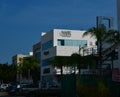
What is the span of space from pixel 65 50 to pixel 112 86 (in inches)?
2465

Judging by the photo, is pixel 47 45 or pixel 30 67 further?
pixel 30 67

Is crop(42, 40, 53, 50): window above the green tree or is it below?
above

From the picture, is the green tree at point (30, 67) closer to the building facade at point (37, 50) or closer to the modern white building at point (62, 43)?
the building facade at point (37, 50)

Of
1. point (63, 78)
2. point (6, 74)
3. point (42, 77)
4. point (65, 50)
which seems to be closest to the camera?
point (63, 78)

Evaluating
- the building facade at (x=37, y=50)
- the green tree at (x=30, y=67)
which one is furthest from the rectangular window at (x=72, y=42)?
the building facade at (x=37, y=50)

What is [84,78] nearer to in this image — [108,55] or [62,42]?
[108,55]

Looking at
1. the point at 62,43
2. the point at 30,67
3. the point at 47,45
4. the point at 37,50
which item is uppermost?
the point at 62,43

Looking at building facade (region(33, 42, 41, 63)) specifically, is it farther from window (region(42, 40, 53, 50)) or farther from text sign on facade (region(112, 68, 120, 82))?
text sign on facade (region(112, 68, 120, 82))

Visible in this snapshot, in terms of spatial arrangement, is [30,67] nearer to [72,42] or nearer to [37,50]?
[37,50]

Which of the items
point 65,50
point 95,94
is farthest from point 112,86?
point 65,50

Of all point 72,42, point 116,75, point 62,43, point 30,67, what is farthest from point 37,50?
point 116,75

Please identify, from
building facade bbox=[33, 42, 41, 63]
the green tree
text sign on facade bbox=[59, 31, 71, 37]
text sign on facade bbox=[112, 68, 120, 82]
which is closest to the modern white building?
text sign on facade bbox=[59, 31, 71, 37]

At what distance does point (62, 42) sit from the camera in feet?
305

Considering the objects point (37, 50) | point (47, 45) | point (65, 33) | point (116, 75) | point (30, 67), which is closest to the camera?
point (116, 75)
